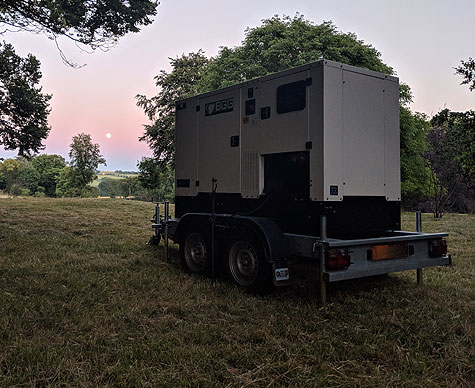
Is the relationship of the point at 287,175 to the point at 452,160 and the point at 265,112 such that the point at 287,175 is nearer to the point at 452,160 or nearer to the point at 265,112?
the point at 265,112

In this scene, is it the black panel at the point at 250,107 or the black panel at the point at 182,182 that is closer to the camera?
the black panel at the point at 250,107

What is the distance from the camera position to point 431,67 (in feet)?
41.8

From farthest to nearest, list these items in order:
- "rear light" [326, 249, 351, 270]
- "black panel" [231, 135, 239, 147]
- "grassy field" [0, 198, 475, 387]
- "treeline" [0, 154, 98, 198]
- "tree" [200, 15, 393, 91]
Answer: "treeline" [0, 154, 98, 198] → "tree" [200, 15, 393, 91] → "black panel" [231, 135, 239, 147] → "rear light" [326, 249, 351, 270] → "grassy field" [0, 198, 475, 387]

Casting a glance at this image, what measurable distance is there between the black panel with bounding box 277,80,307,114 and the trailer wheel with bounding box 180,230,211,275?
2.46 metres

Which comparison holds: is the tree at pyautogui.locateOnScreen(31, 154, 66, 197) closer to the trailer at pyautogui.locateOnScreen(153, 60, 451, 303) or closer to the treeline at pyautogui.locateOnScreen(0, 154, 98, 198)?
the treeline at pyautogui.locateOnScreen(0, 154, 98, 198)

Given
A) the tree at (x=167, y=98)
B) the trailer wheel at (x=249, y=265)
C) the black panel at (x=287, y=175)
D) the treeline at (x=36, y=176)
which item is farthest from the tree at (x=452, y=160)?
the treeline at (x=36, y=176)

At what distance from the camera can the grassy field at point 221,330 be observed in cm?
307

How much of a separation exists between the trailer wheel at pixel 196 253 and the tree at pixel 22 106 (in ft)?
36.1

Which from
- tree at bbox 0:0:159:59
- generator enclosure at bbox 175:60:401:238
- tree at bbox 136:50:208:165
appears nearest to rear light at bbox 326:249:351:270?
generator enclosure at bbox 175:60:401:238

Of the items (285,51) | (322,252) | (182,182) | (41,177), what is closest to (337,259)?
(322,252)

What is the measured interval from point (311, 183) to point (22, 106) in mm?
13322

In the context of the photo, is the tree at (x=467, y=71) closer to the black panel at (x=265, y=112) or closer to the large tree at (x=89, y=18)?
the black panel at (x=265, y=112)

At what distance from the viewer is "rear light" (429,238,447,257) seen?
5520 millimetres

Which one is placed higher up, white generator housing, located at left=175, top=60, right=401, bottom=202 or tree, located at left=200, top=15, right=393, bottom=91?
tree, located at left=200, top=15, right=393, bottom=91
